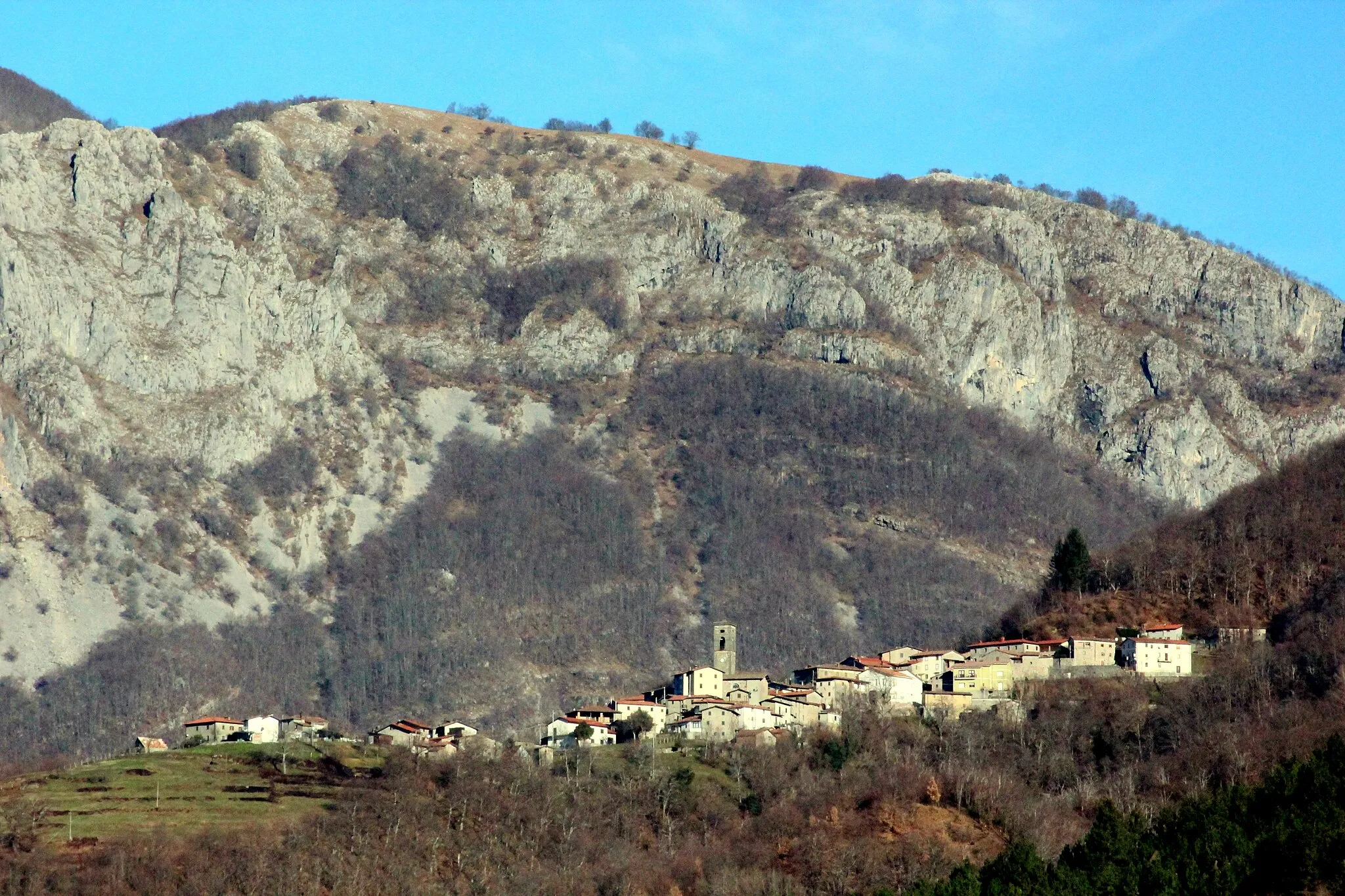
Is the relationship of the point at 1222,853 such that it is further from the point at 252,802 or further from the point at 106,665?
the point at 106,665

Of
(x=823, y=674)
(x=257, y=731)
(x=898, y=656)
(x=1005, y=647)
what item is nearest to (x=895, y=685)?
(x=823, y=674)

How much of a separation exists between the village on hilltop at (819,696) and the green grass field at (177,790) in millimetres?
6973

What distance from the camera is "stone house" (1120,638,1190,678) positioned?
139 metres

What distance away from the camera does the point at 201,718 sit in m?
181

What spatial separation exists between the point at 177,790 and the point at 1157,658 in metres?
53.8

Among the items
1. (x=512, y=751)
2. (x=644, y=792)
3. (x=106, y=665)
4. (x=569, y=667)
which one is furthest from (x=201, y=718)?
(x=644, y=792)

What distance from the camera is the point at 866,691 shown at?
479 ft

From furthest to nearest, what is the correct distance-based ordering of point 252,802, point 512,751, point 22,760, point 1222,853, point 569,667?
1. point 569,667
2. point 22,760
3. point 512,751
4. point 252,802
5. point 1222,853

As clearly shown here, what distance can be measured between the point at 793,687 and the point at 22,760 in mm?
53795

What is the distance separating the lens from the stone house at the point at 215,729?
152875 millimetres

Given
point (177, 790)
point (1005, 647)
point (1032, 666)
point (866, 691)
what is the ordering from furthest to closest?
point (1005, 647)
point (866, 691)
point (1032, 666)
point (177, 790)

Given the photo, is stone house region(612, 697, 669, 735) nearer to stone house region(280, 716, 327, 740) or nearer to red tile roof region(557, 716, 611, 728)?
red tile roof region(557, 716, 611, 728)

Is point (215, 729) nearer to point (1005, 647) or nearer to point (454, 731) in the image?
point (454, 731)

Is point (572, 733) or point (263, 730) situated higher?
point (263, 730)
